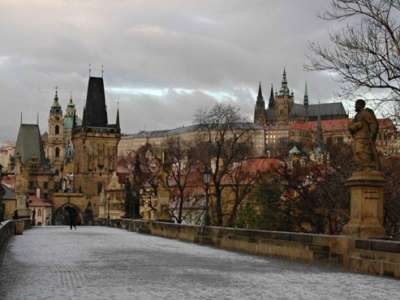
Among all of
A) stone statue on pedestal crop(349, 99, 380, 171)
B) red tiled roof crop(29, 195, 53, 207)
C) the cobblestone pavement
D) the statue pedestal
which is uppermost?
stone statue on pedestal crop(349, 99, 380, 171)

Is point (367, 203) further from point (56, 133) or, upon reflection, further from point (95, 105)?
point (56, 133)

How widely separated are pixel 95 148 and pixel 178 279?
Result: 13138cm

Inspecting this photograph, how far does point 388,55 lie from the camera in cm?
2025

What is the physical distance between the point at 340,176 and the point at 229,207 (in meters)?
33.8

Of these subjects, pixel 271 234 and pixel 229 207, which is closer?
pixel 271 234

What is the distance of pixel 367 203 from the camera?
15.8 metres

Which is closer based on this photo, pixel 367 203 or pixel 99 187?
pixel 367 203

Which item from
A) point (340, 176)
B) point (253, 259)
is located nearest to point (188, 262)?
point (253, 259)

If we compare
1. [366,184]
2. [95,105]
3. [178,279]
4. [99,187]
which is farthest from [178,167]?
[95,105]

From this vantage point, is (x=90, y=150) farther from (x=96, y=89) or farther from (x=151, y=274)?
(x=151, y=274)

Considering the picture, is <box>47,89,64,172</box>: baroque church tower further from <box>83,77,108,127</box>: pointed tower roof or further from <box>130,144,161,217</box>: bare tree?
<box>130,144,161,217</box>: bare tree

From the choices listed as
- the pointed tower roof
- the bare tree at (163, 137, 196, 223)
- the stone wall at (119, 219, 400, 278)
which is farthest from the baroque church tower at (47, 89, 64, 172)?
the stone wall at (119, 219, 400, 278)

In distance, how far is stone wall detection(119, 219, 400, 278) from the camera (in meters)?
14.0

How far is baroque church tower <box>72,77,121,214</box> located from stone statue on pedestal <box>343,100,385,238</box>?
405 feet
